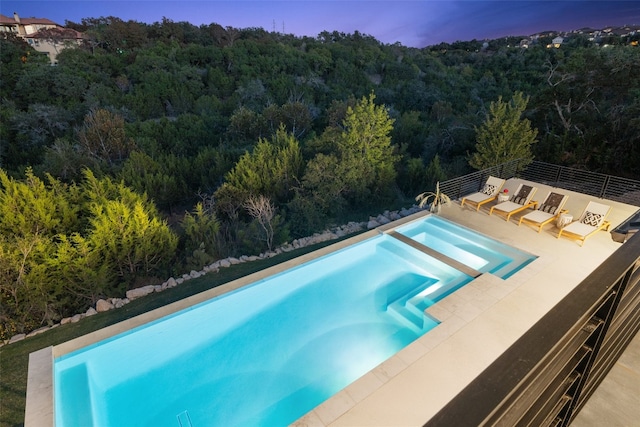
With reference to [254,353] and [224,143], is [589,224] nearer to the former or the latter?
[254,353]

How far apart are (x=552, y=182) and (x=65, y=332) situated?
15504mm

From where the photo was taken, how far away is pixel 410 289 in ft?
21.4

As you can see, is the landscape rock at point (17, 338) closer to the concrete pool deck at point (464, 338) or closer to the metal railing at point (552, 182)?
the concrete pool deck at point (464, 338)

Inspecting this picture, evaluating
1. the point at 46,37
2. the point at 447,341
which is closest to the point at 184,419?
the point at 447,341

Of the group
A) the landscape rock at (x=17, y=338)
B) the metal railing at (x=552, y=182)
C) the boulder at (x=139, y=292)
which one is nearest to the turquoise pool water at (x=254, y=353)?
the boulder at (x=139, y=292)

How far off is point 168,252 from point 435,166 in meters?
9.74

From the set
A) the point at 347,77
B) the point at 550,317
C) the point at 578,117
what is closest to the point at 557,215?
the point at 550,317

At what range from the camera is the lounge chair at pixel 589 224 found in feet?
22.3

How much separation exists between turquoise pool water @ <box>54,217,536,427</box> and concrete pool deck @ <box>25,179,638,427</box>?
0.65ft

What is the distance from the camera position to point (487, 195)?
29.2ft

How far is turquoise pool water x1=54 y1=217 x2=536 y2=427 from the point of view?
4.50m

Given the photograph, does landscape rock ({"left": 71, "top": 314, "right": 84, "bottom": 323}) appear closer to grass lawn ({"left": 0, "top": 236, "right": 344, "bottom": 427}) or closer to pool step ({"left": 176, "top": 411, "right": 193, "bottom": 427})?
grass lawn ({"left": 0, "top": 236, "right": 344, "bottom": 427})

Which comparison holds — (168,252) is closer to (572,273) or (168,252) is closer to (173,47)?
(572,273)

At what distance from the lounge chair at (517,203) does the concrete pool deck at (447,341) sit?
3.03 feet
